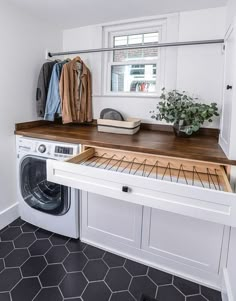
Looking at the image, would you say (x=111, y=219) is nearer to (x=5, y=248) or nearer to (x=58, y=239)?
(x=58, y=239)

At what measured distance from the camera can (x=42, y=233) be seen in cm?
195

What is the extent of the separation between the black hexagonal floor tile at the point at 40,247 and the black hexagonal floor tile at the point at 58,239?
43 millimetres

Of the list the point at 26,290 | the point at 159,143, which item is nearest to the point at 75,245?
the point at 26,290

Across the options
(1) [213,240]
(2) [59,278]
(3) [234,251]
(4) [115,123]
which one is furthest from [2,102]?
(3) [234,251]

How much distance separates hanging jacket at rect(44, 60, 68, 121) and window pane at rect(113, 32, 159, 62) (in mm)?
599

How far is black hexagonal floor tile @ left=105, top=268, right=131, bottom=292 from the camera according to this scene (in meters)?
1.43

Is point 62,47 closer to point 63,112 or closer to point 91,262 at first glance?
point 63,112

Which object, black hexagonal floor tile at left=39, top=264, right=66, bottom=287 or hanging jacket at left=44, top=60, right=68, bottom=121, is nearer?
black hexagonal floor tile at left=39, top=264, right=66, bottom=287

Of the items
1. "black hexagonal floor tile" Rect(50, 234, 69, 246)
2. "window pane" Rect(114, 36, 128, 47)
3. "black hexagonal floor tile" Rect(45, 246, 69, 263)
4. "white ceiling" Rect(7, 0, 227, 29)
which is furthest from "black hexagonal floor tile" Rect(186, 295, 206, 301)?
"window pane" Rect(114, 36, 128, 47)

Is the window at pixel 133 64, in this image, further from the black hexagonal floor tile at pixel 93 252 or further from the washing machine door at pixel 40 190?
the black hexagonal floor tile at pixel 93 252

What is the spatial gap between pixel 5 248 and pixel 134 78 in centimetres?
193

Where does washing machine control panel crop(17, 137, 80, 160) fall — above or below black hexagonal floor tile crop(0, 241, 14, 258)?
above

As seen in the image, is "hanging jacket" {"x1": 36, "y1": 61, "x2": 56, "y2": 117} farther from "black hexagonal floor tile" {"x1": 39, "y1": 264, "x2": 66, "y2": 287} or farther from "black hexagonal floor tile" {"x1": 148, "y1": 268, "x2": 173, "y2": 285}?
"black hexagonal floor tile" {"x1": 148, "y1": 268, "x2": 173, "y2": 285}

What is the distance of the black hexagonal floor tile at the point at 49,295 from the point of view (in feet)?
4.34
